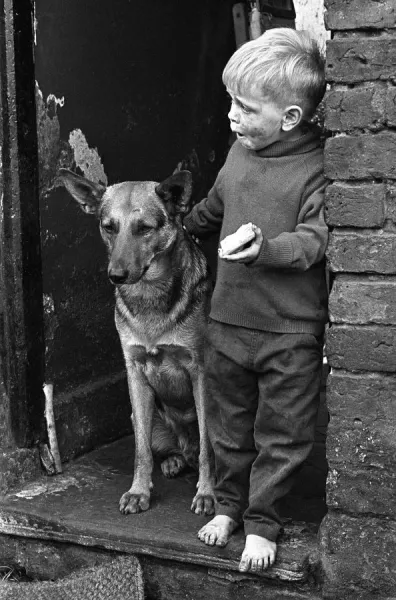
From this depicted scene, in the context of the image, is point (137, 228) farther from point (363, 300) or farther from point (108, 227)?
point (363, 300)

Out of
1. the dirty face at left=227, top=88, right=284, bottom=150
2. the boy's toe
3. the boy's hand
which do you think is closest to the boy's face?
Result: the dirty face at left=227, top=88, right=284, bottom=150

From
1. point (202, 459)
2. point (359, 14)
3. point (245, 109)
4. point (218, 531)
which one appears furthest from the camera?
point (202, 459)

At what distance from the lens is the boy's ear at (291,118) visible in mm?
3652

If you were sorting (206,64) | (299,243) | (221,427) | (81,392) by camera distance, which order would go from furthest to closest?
(206,64), (81,392), (221,427), (299,243)

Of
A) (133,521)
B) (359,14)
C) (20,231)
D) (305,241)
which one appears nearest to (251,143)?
(305,241)

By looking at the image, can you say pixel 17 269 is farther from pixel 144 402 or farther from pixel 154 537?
pixel 154 537

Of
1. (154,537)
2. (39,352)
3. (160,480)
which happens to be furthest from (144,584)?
(39,352)

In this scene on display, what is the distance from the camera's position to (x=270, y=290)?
12.3 ft

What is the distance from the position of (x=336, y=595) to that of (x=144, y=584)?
2.88ft

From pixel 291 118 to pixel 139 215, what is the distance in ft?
2.99

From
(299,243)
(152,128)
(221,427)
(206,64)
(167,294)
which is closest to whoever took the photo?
(299,243)

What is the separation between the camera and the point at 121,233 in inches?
166

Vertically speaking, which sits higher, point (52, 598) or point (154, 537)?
point (154, 537)

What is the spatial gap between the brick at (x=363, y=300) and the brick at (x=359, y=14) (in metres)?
0.88
